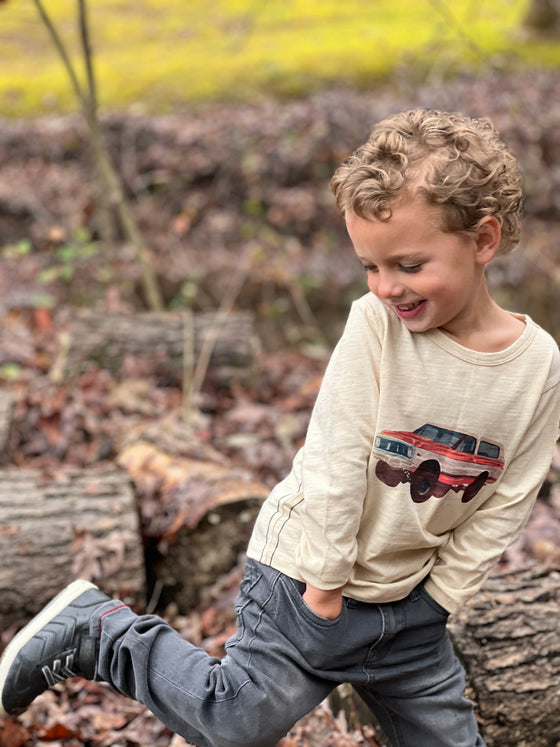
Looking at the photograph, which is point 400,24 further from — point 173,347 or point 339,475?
point 339,475

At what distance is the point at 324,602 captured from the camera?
6.65 feet

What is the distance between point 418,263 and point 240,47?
9.92 metres

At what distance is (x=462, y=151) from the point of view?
1770mm

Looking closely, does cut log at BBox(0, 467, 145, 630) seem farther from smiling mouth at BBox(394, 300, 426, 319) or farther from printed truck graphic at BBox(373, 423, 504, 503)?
smiling mouth at BBox(394, 300, 426, 319)

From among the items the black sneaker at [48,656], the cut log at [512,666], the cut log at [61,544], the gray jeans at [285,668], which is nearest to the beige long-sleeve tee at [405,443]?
the gray jeans at [285,668]

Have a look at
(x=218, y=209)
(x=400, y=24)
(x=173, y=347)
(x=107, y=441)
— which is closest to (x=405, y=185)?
(x=107, y=441)

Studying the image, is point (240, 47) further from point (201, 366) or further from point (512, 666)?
point (512, 666)

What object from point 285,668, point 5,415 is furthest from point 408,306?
point 5,415

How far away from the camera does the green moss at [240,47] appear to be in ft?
31.2

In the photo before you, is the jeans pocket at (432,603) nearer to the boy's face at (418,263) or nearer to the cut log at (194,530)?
the boy's face at (418,263)

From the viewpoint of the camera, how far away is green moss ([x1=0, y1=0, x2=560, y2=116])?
374 inches

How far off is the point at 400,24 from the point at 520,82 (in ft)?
10.00

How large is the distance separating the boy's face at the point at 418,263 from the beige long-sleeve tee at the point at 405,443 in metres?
0.08

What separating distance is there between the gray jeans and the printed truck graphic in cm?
40
